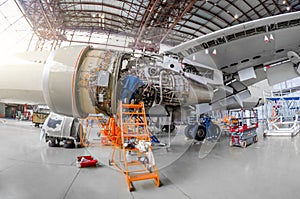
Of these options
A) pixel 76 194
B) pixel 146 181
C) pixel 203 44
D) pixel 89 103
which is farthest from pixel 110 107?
pixel 203 44

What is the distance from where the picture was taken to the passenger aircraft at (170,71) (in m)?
2.20

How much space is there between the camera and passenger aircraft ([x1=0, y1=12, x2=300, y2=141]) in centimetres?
220

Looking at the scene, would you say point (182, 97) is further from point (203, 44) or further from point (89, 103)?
A: point (89, 103)

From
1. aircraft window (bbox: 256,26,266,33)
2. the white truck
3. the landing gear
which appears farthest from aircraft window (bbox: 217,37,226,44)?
the landing gear

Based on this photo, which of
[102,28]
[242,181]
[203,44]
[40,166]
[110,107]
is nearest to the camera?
[110,107]

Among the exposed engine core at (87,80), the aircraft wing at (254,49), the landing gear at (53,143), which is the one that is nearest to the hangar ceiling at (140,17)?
the landing gear at (53,143)

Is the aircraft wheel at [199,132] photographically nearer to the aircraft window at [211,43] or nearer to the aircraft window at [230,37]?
the aircraft window at [211,43]

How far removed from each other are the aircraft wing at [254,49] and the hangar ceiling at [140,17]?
9803 millimetres

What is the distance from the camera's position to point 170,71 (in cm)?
371

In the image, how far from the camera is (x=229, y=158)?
4.59 m

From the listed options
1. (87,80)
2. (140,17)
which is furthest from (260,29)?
(140,17)

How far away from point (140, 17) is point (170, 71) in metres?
15.3

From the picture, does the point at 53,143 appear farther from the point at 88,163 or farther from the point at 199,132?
the point at 199,132

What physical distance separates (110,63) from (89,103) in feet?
2.10
